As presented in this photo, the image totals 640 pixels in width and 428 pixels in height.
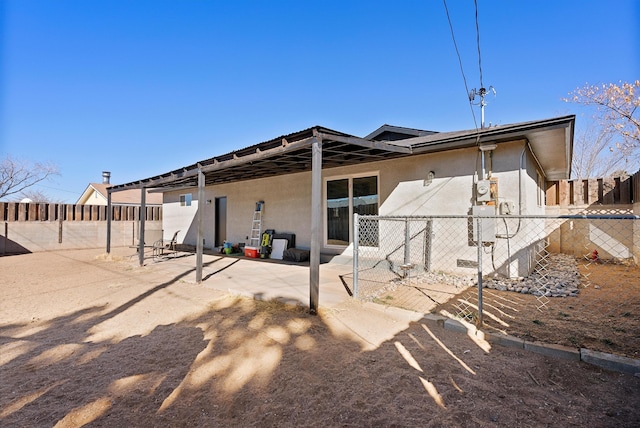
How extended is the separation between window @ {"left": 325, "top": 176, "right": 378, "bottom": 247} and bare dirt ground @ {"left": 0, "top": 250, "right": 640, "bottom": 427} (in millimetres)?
3849

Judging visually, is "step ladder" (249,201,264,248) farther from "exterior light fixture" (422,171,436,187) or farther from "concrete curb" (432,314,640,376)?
"concrete curb" (432,314,640,376)

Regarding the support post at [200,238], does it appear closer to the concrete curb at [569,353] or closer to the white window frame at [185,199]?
the concrete curb at [569,353]

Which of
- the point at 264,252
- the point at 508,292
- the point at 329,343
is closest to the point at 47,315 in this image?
the point at 329,343

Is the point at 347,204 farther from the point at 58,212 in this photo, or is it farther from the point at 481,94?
the point at 58,212

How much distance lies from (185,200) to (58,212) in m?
5.60

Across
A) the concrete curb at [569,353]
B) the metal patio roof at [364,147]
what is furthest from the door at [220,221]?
the concrete curb at [569,353]

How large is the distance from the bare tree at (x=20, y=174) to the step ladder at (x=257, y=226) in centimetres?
2289

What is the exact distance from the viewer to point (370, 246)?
303 inches

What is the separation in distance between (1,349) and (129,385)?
2.05 m

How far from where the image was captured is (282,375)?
8.45ft

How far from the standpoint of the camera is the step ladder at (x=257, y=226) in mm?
10376

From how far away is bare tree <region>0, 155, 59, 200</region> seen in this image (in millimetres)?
21156

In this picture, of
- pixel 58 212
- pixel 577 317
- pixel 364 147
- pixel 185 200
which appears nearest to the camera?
pixel 577 317

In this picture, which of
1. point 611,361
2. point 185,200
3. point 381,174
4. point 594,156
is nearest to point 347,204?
point 381,174
